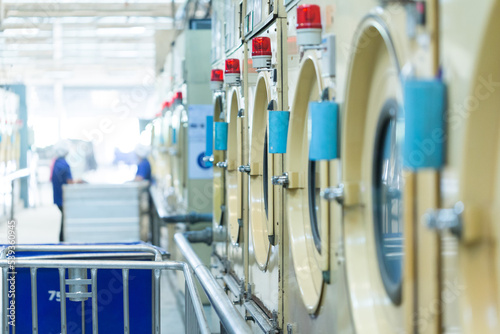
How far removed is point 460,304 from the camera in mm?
1203

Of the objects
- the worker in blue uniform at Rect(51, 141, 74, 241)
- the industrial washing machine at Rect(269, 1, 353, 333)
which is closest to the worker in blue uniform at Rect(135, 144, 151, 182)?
the worker in blue uniform at Rect(51, 141, 74, 241)

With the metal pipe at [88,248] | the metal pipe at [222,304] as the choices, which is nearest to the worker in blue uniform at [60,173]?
the metal pipe at [88,248]

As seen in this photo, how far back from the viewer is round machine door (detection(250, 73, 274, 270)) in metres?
3.41

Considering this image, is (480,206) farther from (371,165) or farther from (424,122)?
(371,165)

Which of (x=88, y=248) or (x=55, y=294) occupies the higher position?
(x=88, y=248)

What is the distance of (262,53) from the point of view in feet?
9.65

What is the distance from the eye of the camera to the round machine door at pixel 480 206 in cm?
116

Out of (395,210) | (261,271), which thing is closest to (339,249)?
(395,210)

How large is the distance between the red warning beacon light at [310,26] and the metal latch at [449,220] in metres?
1.03

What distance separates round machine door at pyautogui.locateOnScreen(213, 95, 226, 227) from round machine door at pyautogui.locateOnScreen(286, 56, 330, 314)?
2.10 metres

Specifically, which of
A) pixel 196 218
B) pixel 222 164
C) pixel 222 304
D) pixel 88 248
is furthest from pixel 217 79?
pixel 222 304

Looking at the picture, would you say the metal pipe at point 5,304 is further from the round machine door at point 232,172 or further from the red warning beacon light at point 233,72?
the red warning beacon light at point 233,72

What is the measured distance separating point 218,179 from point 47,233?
23.5ft

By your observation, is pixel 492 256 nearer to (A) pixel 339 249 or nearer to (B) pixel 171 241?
(A) pixel 339 249
